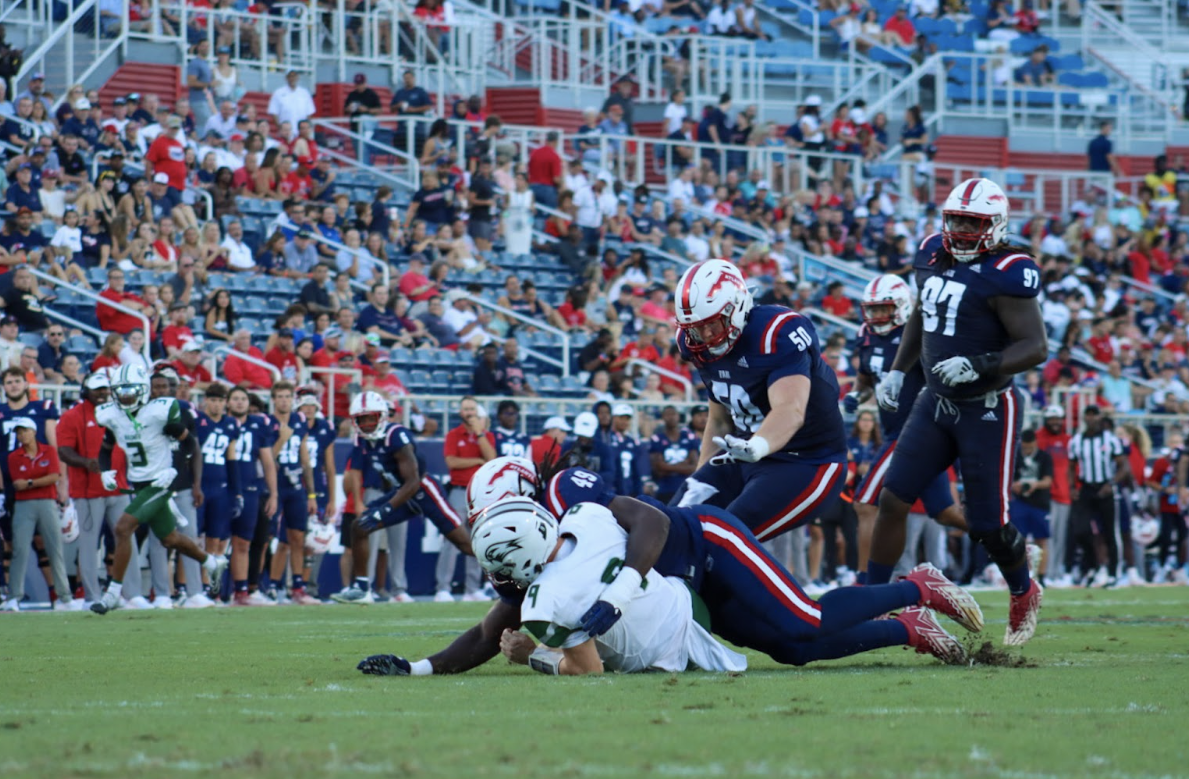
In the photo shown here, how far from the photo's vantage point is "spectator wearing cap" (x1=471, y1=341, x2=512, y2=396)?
58.6ft

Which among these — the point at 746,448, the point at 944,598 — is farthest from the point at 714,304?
the point at 944,598

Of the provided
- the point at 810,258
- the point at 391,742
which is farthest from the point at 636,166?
the point at 391,742

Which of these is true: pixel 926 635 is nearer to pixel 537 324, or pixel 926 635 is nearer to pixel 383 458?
pixel 383 458

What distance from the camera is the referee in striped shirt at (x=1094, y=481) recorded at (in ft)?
60.3

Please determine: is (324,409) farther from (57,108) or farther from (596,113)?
(596,113)

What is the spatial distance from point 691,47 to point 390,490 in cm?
1418

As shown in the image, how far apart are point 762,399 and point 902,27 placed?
25.3 metres

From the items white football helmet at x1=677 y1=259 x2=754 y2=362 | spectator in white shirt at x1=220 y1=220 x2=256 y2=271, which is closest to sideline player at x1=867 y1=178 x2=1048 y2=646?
white football helmet at x1=677 y1=259 x2=754 y2=362

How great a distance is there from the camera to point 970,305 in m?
8.14

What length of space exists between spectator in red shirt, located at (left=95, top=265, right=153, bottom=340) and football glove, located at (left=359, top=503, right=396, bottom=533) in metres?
3.20

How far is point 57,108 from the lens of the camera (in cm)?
1923

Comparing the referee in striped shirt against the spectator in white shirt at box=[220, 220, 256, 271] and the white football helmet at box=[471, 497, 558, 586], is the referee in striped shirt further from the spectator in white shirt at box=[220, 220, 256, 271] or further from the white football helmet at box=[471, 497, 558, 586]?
the white football helmet at box=[471, 497, 558, 586]

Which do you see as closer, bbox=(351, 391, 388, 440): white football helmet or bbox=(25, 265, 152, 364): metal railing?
bbox=(351, 391, 388, 440): white football helmet

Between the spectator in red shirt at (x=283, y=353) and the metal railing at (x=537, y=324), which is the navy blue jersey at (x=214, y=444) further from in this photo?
the metal railing at (x=537, y=324)
